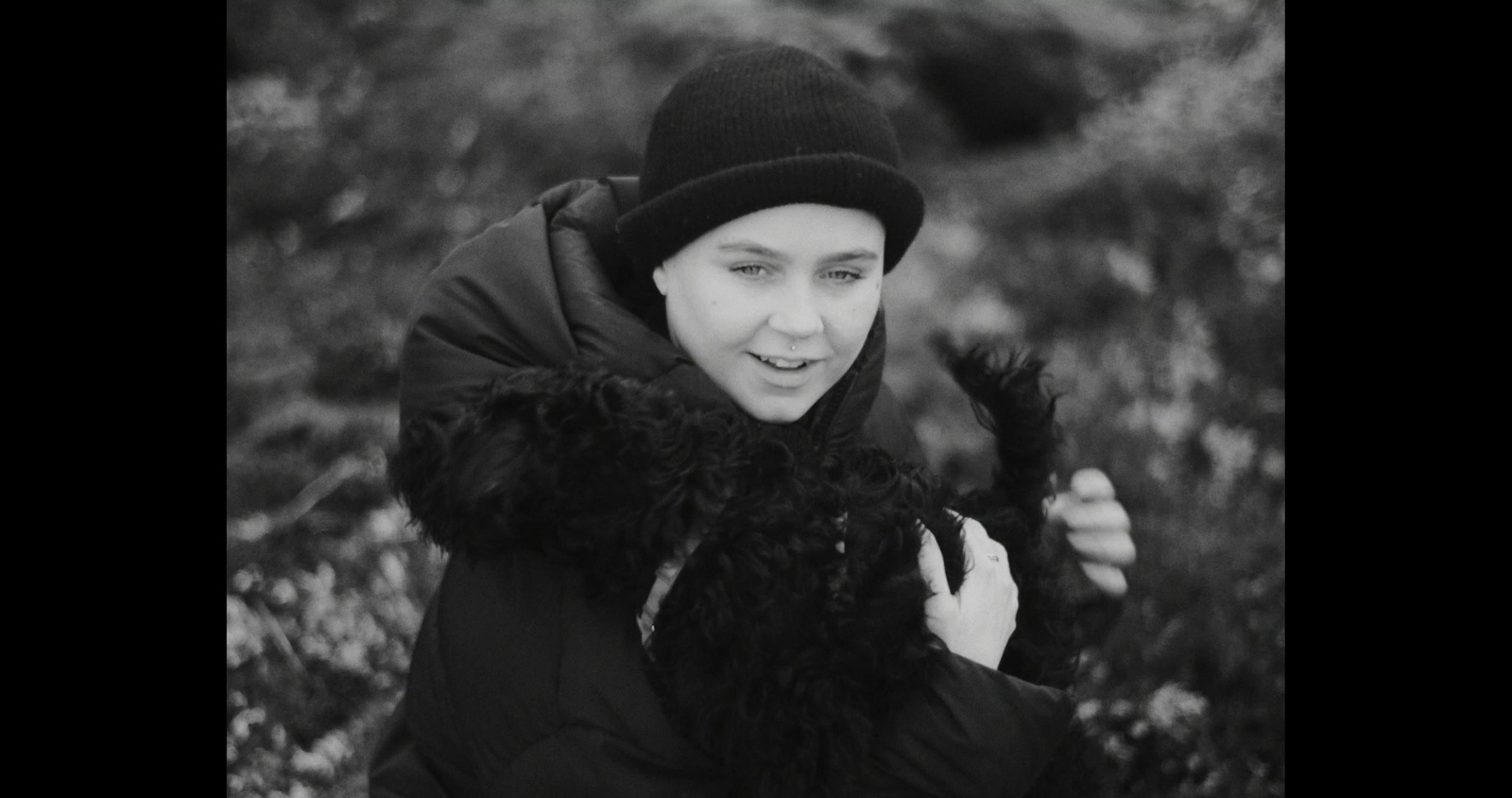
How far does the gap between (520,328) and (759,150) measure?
546 mm

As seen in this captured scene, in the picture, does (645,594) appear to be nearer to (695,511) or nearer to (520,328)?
(695,511)

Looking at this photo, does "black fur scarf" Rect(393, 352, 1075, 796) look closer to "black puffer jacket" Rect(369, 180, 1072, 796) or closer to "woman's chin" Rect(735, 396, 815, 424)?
"black puffer jacket" Rect(369, 180, 1072, 796)

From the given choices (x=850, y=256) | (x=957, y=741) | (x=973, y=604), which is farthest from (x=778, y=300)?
(x=957, y=741)

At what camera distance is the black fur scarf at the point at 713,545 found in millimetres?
1989

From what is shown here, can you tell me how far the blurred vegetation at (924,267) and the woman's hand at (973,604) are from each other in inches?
23.5

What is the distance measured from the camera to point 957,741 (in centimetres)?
203

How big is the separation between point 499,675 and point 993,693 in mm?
865

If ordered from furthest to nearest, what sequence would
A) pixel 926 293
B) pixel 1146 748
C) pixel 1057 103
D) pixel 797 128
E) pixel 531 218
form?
pixel 1057 103
pixel 926 293
pixel 1146 748
pixel 531 218
pixel 797 128

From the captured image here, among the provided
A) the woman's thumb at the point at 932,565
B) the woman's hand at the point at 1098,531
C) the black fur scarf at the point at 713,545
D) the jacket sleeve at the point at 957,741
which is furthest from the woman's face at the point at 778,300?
the woman's hand at the point at 1098,531

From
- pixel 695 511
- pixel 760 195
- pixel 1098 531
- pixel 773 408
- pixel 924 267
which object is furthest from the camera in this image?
pixel 924 267
